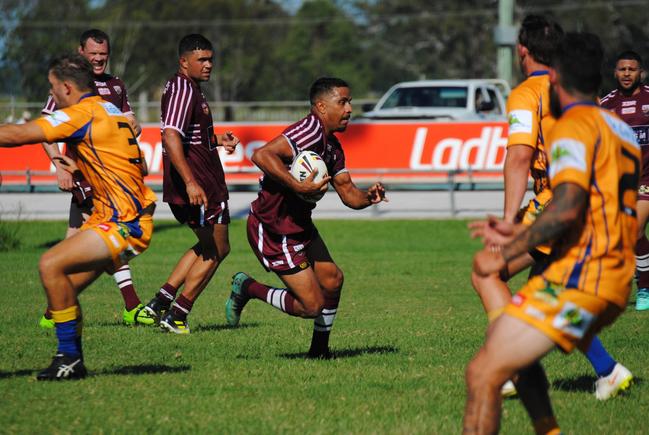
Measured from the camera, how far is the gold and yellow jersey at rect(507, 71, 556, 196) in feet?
21.3

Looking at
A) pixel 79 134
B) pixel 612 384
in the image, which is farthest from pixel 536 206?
pixel 79 134

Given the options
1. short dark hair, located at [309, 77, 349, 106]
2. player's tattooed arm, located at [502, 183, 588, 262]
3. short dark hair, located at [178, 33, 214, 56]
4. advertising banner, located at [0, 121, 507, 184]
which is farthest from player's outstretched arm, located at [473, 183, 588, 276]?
advertising banner, located at [0, 121, 507, 184]

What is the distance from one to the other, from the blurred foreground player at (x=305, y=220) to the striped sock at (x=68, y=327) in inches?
62.7

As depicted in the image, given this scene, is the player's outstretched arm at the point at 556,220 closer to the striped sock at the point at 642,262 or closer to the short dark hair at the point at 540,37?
the short dark hair at the point at 540,37

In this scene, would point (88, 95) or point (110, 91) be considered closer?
point (88, 95)

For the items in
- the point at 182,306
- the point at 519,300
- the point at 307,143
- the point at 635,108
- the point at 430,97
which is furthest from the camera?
the point at 430,97

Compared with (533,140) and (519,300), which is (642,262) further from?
(519,300)


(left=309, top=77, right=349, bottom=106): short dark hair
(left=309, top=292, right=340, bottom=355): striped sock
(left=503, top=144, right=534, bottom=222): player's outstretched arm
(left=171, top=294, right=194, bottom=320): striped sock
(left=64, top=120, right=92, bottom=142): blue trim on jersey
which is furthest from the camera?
(left=171, top=294, right=194, bottom=320): striped sock

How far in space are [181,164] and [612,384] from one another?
3780 millimetres

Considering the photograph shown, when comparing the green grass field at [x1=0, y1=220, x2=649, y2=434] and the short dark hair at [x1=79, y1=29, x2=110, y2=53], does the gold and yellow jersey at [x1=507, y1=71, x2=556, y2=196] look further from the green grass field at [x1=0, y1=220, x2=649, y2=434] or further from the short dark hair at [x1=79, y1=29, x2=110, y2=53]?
the short dark hair at [x1=79, y1=29, x2=110, y2=53]

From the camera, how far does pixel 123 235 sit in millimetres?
6750

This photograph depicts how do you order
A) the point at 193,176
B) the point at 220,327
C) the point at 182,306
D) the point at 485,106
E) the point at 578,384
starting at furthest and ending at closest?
the point at 485,106, the point at 220,327, the point at 182,306, the point at 193,176, the point at 578,384

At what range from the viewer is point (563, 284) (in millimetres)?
4785

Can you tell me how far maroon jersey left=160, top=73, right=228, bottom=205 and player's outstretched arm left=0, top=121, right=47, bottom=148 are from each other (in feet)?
8.69
